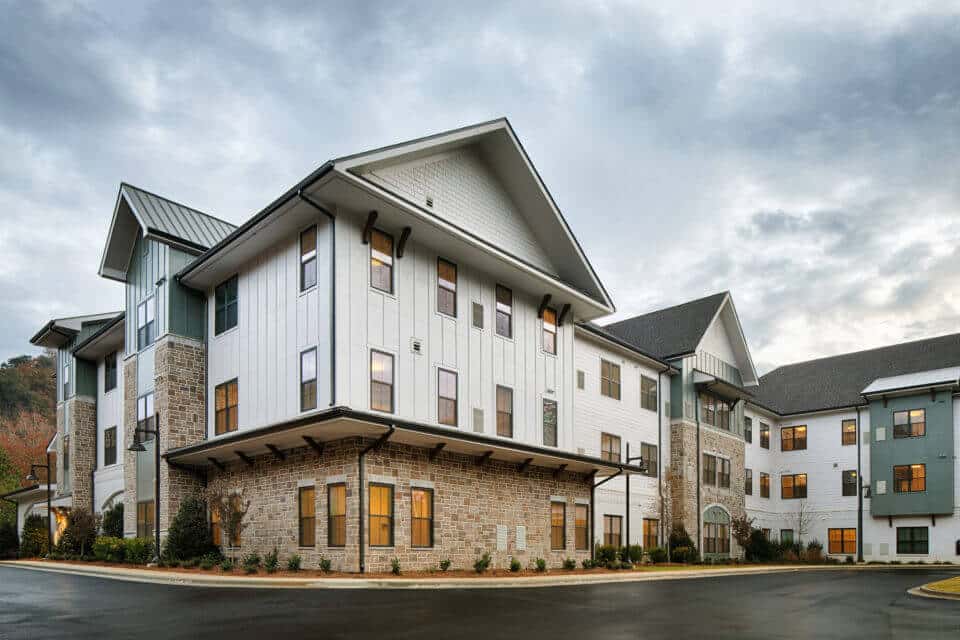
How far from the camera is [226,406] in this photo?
83.6 feet

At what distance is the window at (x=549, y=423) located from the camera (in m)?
28.0

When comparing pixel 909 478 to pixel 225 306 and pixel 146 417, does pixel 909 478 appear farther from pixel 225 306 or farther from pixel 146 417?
pixel 146 417

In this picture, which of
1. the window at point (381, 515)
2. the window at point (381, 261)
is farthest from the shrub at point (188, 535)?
the window at point (381, 261)

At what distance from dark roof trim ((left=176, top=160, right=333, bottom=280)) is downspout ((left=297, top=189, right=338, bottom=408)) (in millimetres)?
290

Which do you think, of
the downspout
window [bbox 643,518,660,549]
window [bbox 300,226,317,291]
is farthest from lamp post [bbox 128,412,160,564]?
window [bbox 643,518,660,549]

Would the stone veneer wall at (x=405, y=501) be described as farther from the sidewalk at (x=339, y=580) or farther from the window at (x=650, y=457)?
the window at (x=650, y=457)

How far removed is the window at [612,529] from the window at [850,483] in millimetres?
19447

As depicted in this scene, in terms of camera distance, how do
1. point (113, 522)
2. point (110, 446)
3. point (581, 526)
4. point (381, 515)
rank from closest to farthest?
point (381, 515) < point (581, 526) < point (113, 522) < point (110, 446)

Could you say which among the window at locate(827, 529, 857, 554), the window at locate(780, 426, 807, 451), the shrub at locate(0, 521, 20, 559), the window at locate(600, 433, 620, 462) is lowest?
the window at locate(827, 529, 857, 554)

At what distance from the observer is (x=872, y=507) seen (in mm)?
43781

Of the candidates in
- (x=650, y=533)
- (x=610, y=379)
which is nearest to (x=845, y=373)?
(x=650, y=533)

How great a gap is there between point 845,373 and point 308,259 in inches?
1557

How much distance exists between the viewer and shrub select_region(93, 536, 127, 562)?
26.5 metres

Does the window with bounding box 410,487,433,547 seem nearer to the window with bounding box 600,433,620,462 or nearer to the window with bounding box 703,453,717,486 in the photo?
the window with bounding box 600,433,620,462
